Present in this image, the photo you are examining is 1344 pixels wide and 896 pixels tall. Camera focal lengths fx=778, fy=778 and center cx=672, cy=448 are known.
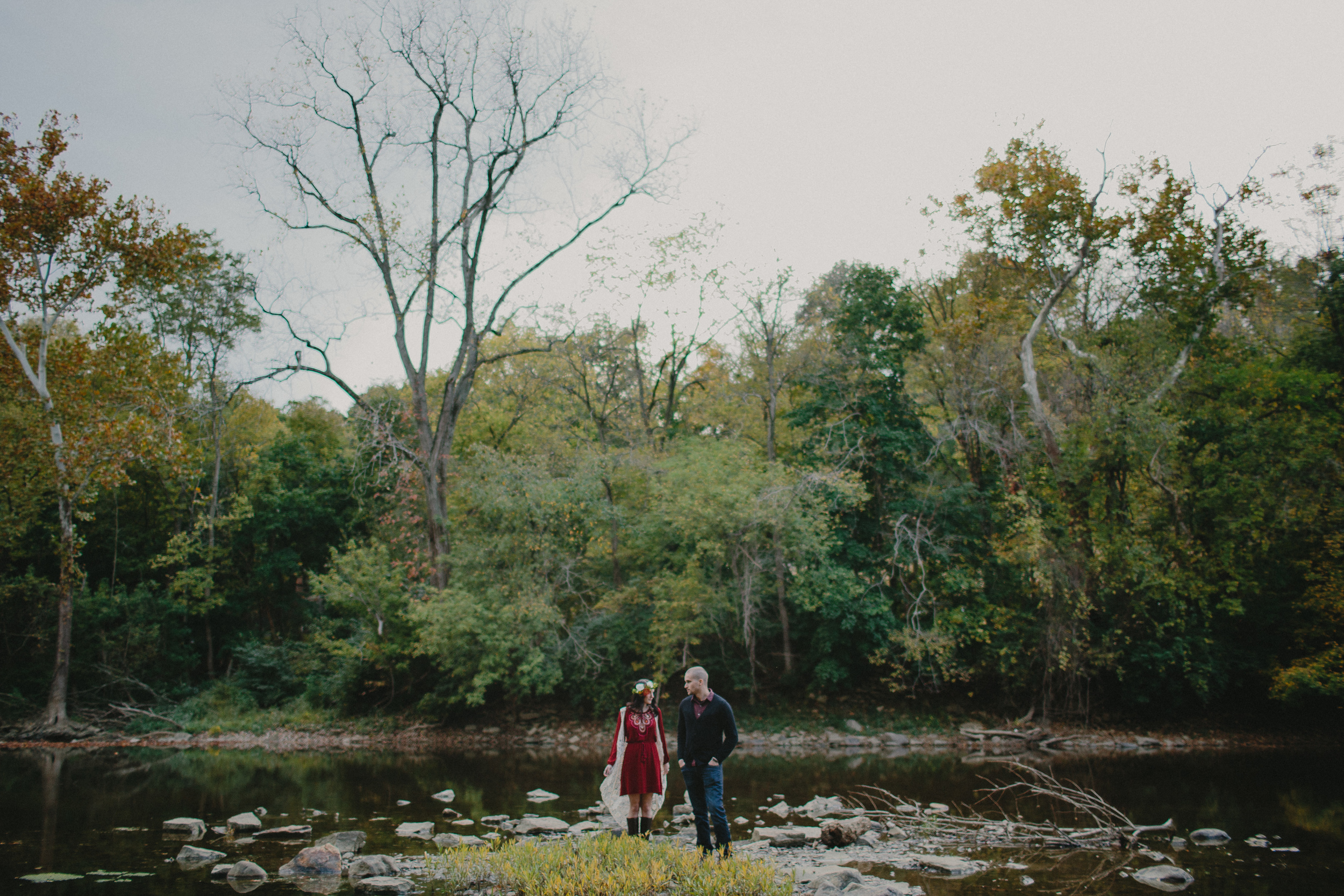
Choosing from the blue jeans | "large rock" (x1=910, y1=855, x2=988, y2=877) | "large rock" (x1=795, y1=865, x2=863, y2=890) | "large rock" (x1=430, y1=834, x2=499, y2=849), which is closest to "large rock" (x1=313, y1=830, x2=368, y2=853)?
"large rock" (x1=430, y1=834, x2=499, y2=849)

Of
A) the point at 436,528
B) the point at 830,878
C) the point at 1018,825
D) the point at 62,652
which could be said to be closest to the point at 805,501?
the point at 436,528

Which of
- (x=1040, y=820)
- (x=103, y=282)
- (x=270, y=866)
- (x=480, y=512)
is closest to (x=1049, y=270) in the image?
(x=1040, y=820)

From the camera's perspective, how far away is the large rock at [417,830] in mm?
9158

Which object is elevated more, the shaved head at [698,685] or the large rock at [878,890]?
the shaved head at [698,685]

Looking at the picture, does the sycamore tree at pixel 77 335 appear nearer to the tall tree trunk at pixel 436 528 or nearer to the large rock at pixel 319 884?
the tall tree trunk at pixel 436 528

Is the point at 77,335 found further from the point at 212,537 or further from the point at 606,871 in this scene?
the point at 606,871


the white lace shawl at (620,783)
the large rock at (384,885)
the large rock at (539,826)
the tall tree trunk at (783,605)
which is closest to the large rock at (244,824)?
the large rock at (539,826)

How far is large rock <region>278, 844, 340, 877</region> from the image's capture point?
284 inches

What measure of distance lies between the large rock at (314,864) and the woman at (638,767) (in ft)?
8.48

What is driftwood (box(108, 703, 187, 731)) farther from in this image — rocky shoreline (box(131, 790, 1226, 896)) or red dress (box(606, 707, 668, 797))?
red dress (box(606, 707, 668, 797))

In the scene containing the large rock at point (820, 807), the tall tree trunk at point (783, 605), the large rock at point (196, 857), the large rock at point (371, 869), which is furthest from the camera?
the tall tree trunk at point (783, 605)

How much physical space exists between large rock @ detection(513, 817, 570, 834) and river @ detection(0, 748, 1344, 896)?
0.59 metres

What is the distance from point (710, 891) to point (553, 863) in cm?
137

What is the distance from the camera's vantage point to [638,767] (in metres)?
7.57
